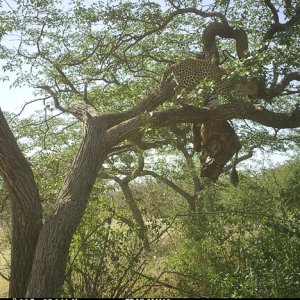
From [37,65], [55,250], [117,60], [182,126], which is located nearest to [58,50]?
[37,65]

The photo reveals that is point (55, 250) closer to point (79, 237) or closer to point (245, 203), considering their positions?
point (79, 237)

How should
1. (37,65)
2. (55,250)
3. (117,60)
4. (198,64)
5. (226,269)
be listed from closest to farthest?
(55,250)
(226,269)
(198,64)
(117,60)
(37,65)

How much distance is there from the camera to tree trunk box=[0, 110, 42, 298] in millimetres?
4184

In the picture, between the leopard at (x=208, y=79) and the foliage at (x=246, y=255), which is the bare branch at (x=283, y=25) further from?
the foliage at (x=246, y=255)

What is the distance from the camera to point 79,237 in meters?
4.42

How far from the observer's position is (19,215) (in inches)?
167

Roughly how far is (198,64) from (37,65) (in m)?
4.87

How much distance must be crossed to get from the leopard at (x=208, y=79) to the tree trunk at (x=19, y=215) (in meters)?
3.01

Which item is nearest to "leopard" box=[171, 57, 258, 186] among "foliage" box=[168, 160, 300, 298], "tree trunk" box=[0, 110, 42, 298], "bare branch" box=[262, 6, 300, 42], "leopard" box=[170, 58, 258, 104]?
"leopard" box=[170, 58, 258, 104]

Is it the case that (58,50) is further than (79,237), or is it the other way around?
(58,50)

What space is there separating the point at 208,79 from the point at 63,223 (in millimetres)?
3399

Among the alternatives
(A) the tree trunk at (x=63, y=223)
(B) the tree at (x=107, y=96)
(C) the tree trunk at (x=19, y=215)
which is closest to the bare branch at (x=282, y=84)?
(B) the tree at (x=107, y=96)

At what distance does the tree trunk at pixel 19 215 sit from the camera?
418cm

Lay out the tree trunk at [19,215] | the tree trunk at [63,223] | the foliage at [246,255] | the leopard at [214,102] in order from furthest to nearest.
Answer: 1. the leopard at [214,102]
2. the tree trunk at [19,215]
3. the tree trunk at [63,223]
4. the foliage at [246,255]
